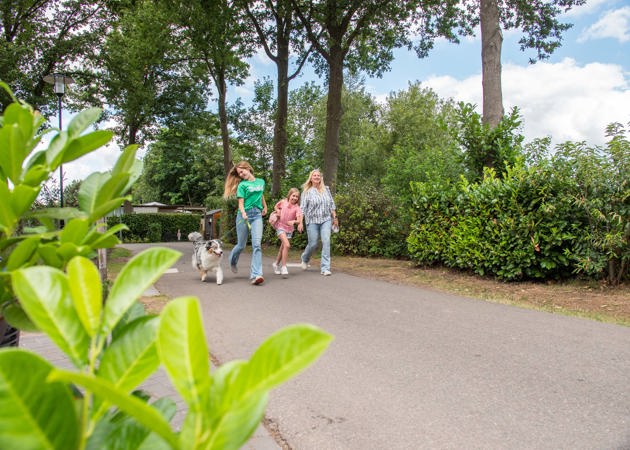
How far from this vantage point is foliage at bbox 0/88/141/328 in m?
0.74

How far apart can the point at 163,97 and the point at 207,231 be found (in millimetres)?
9015

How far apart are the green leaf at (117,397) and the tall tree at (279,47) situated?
1974cm

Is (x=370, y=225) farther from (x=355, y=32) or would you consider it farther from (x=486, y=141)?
(x=355, y=32)

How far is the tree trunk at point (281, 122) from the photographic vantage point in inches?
796

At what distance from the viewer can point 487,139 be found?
9867 mm

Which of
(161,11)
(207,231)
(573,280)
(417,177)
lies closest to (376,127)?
(207,231)

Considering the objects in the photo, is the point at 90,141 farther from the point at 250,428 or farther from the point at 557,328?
the point at 557,328

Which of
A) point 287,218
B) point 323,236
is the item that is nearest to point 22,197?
point 323,236

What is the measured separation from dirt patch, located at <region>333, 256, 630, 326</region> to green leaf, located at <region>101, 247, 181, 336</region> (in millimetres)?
6361

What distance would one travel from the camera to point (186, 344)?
1.47 feet

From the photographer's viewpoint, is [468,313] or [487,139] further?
[487,139]

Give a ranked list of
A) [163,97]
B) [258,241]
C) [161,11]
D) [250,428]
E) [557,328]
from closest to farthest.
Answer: [250,428] < [557,328] < [258,241] < [161,11] < [163,97]

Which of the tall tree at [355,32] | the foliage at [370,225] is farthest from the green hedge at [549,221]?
the tall tree at [355,32]

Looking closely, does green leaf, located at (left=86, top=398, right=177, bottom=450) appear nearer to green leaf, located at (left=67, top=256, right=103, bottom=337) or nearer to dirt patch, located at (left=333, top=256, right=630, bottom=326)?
green leaf, located at (left=67, top=256, right=103, bottom=337)
